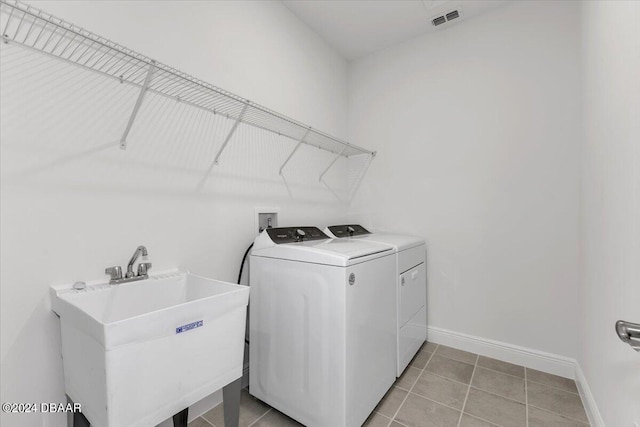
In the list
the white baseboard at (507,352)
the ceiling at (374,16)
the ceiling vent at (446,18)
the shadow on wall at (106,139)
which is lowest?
the white baseboard at (507,352)

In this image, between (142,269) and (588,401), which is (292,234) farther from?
(588,401)

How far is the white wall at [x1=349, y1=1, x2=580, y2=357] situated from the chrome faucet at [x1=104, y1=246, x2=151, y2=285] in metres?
2.00

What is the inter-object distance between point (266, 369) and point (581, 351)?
1.99m

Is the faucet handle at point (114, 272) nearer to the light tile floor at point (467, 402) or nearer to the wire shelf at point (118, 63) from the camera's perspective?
the wire shelf at point (118, 63)

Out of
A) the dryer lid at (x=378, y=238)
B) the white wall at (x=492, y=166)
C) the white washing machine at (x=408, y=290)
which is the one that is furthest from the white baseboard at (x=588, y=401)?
the dryer lid at (x=378, y=238)

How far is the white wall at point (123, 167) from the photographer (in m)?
1.04

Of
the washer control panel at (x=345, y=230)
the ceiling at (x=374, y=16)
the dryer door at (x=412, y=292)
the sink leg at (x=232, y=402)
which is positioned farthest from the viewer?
the washer control panel at (x=345, y=230)

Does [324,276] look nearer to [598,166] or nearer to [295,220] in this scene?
[295,220]

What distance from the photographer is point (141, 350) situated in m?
0.88

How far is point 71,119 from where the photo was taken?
115cm

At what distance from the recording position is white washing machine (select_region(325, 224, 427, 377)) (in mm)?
1888

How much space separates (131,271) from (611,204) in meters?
2.12

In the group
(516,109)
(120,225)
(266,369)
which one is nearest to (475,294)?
(516,109)

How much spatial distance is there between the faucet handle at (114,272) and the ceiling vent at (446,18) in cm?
281
